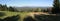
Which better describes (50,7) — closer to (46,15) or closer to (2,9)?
(46,15)

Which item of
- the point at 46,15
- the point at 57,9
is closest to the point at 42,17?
the point at 46,15

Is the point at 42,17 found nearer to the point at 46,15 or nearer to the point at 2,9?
the point at 46,15

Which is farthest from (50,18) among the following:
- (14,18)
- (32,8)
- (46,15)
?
(14,18)

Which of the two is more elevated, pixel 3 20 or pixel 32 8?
pixel 32 8

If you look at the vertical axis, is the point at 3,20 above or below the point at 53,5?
below

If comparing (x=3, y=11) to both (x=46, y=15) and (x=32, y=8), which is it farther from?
(x=46, y=15)

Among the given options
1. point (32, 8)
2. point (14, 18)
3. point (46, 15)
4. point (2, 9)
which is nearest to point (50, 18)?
point (46, 15)

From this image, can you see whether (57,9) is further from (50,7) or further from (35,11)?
(35,11)

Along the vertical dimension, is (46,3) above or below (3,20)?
above
